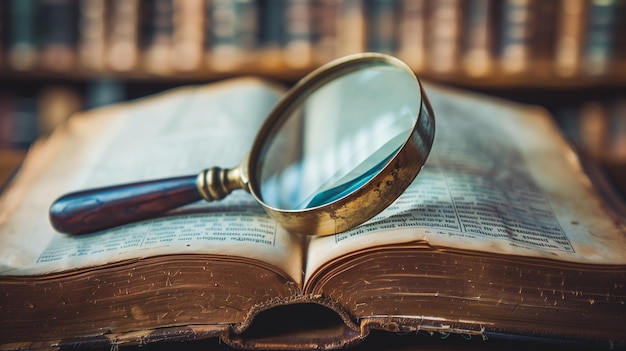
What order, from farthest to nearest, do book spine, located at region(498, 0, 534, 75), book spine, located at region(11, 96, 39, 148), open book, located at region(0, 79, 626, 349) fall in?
book spine, located at region(11, 96, 39, 148) < book spine, located at region(498, 0, 534, 75) < open book, located at region(0, 79, 626, 349)

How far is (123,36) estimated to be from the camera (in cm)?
188

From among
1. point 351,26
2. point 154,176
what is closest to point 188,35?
point 351,26

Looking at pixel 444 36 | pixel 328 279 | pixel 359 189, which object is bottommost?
pixel 328 279

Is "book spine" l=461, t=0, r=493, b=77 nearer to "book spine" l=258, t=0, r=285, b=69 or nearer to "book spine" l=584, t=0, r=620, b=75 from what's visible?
"book spine" l=584, t=0, r=620, b=75

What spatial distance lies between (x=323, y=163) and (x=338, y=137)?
8 cm

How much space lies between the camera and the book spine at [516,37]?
184cm

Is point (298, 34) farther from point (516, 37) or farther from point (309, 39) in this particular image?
point (516, 37)

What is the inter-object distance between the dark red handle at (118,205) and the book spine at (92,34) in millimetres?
1037

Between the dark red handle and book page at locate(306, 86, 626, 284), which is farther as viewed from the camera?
the dark red handle

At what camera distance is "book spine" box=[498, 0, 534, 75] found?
1836mm

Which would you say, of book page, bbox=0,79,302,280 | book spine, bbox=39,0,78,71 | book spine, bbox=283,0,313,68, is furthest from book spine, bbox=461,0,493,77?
book spine, bbox=39,0,78,71

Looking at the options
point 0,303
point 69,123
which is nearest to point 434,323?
point 0,303

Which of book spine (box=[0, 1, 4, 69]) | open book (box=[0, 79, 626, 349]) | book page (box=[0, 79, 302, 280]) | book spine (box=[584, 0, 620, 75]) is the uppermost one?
book spine (box=[0, 1, 4, 69])

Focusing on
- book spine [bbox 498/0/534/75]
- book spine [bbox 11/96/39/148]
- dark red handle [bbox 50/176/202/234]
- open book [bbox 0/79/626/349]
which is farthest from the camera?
book spine [bbox 11/96/39/148]
